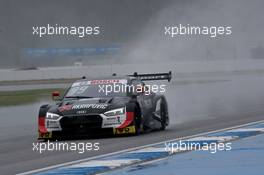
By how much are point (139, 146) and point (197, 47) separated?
96.4 ft

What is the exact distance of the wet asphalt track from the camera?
11.1 m

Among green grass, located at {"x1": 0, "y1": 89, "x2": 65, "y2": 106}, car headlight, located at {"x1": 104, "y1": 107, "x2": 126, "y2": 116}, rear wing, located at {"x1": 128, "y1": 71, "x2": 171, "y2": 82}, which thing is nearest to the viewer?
car headlight, located at {"x1": 104, "y1": 107, "x2": 126, "y2": 116}

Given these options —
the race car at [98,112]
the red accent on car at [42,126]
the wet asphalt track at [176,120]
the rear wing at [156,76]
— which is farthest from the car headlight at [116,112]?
the rear wing at [156,76]

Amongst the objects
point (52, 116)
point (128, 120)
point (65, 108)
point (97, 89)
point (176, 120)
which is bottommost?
point (176, 120)

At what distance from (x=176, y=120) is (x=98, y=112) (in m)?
5.08

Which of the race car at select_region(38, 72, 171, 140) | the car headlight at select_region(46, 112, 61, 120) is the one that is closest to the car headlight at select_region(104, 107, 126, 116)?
the race car at select_region(38, 72, 171, 140)

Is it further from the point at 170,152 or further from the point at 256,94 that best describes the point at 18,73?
the point at 170,152

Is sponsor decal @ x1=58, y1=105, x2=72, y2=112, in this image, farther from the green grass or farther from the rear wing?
the green grass

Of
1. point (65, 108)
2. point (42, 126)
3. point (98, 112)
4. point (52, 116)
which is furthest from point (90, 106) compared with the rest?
point (42, 126)

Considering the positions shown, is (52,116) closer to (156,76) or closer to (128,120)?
(128,120)

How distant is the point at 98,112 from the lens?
13305 millimetres

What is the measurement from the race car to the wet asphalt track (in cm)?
24

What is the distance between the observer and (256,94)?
27375mm

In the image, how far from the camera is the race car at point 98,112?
13320mm
